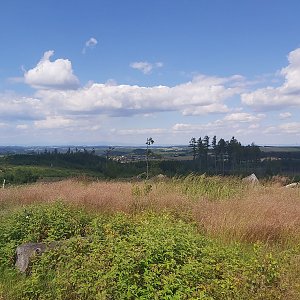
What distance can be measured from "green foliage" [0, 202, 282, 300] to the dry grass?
91cm

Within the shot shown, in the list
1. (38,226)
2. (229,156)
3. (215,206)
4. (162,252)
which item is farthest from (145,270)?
(229,156)

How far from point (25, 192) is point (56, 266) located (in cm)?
789

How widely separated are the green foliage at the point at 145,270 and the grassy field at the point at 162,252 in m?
0.01

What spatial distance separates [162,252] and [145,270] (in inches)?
21.1

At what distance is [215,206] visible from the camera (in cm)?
884

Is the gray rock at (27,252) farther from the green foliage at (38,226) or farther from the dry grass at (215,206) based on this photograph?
the dry grass at (215,206)

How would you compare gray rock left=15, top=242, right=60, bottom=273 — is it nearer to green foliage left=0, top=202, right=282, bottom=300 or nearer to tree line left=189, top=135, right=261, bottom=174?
green foliage left=0, top=202, right=282, bottom=300

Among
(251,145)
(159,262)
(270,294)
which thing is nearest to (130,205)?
(159,262)

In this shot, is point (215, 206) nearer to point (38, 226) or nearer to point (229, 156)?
point (38, 226)

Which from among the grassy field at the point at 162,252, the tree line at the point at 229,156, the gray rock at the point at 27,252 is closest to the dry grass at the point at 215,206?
the grassy field at the point at 162,252

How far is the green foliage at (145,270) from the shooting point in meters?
4.07

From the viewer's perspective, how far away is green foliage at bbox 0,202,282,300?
4.07 meters

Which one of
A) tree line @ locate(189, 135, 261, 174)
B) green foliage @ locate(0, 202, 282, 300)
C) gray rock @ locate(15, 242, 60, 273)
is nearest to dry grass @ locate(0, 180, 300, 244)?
green foliage @ locate(0, 202, 282, 300)

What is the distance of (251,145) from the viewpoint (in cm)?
6931
